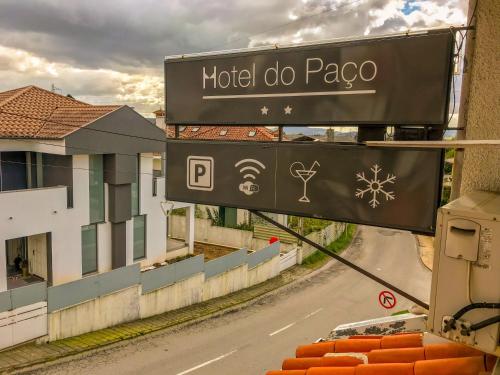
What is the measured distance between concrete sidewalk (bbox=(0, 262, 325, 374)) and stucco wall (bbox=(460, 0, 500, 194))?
495 inches

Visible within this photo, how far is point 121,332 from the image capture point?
14.4 m

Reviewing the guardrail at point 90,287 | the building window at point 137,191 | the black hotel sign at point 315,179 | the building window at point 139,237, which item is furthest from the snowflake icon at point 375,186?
the building window at point 139,237

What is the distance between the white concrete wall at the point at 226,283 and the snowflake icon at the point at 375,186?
14.9 m

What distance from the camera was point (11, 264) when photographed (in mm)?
18828

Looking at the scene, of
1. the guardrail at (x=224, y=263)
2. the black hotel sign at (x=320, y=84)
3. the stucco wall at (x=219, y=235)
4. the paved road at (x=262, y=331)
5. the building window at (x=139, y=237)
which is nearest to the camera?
the black hotel sign at (x=320, y=84)

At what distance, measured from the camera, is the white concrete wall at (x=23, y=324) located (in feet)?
39.5

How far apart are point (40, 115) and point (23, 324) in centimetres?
964

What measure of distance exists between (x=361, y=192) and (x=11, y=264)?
19.4m

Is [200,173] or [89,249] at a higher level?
[200,173]

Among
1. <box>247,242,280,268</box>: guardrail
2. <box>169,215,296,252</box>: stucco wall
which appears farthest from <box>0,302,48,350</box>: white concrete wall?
<box>169,215,296,252</box>: stucco wall

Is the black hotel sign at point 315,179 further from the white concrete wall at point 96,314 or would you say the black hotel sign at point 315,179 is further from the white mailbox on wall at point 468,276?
the white concrete wall at point 96,314

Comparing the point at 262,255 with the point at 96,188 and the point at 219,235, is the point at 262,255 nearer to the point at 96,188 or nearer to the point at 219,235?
the point at 219,235

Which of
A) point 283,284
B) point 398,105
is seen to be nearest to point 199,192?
point 398,105

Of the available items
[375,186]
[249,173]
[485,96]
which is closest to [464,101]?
[485,96]
